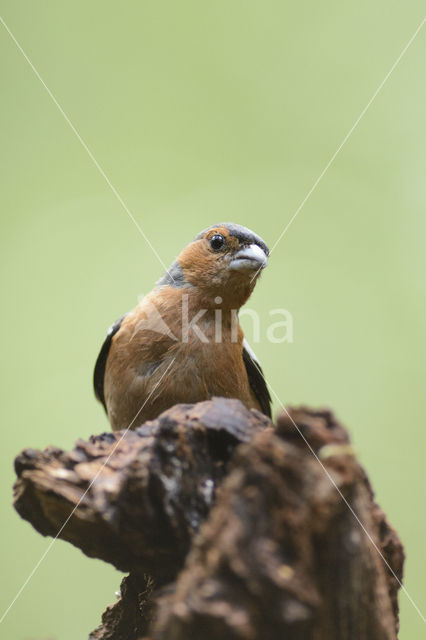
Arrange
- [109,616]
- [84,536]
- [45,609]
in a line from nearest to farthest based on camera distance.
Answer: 1. [84,536]
2. [109,616]
3. [45,609]

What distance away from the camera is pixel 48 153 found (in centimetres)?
720

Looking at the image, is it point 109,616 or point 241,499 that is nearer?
point 241,499

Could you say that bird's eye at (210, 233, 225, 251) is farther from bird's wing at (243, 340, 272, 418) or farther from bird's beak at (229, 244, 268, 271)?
bird's wing at (243, 340, 272, 418)

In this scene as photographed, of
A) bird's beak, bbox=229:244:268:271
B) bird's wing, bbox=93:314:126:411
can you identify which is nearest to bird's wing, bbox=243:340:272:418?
bird's beak, bbox=229:244:268:271

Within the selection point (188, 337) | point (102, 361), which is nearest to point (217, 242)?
point (188, 337)

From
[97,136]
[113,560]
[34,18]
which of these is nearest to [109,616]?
[113,560]

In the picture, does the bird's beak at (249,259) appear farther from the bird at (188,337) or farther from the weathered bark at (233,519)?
the weathered bark at (233,519)

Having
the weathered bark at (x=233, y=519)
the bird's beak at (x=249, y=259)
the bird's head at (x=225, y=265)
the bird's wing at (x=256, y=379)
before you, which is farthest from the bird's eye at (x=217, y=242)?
the weathered bark at (x=233, y=519)

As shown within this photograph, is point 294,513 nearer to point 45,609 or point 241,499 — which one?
point 241,499

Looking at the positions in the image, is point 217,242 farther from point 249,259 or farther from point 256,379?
point 256,379

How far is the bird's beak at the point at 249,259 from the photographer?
3885 mm

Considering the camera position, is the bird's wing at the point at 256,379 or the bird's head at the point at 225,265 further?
the bird's wing at the point at 256,379

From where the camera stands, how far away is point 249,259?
390 centimetres

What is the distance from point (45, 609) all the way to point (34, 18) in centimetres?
642
